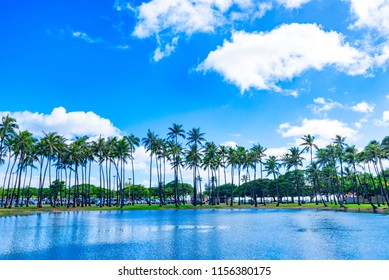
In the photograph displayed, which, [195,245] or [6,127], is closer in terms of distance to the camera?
[195,245]

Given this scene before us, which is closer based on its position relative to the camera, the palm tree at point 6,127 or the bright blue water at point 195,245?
the bright blue water at point 195,245

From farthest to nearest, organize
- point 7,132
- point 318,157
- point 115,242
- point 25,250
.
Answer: point 318,157 → point 7,132 → point 115,242 → point 25,250

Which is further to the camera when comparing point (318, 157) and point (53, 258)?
point (318, 157)

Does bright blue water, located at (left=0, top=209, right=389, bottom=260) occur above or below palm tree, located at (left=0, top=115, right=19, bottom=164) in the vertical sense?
below

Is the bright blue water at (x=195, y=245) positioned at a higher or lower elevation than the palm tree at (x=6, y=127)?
lower

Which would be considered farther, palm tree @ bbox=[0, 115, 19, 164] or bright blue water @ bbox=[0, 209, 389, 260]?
palm tree @ bbox=[0, 115, 19, 164]

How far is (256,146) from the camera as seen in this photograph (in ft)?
369
